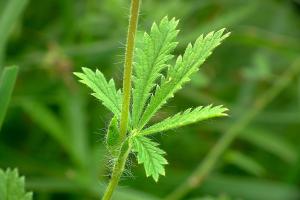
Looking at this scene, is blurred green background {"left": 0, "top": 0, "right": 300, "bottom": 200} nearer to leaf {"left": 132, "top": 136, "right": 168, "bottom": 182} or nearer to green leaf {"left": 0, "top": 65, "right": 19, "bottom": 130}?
green leaf {"left": 0, "top": 65, "right": 19, "bottom": 130}

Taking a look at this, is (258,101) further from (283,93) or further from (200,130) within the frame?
(283,93)

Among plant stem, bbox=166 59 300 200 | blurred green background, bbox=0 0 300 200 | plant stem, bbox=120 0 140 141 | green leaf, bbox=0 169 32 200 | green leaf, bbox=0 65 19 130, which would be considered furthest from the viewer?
blurred green background, bbox=0 0 300 200

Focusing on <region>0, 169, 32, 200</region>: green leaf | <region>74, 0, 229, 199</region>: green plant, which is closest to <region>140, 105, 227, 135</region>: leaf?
<region>74, 0, 229, 199</region>: green plant

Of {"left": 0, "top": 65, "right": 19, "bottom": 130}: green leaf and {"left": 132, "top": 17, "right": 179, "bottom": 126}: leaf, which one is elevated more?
{"left": 0, "top": 65, "right": 19, "bottom": 130}: green leaf

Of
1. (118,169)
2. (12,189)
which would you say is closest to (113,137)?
(118,169)

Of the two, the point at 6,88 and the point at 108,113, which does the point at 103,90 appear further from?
the point at 108,113

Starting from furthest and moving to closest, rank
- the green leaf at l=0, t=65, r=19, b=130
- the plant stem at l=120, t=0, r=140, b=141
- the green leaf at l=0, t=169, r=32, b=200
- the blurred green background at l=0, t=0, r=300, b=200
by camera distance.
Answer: the blurred green background at l=0, t=0, r=300, b=200 → the green leaf at l=0, t=65, r=19, b=130 → the green leaf at l=0, t=169, r=32, b=200 → the plant stem at l=120, t=0, r=140, b=141

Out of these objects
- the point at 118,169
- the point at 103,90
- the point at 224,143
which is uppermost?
the point at 224,143
